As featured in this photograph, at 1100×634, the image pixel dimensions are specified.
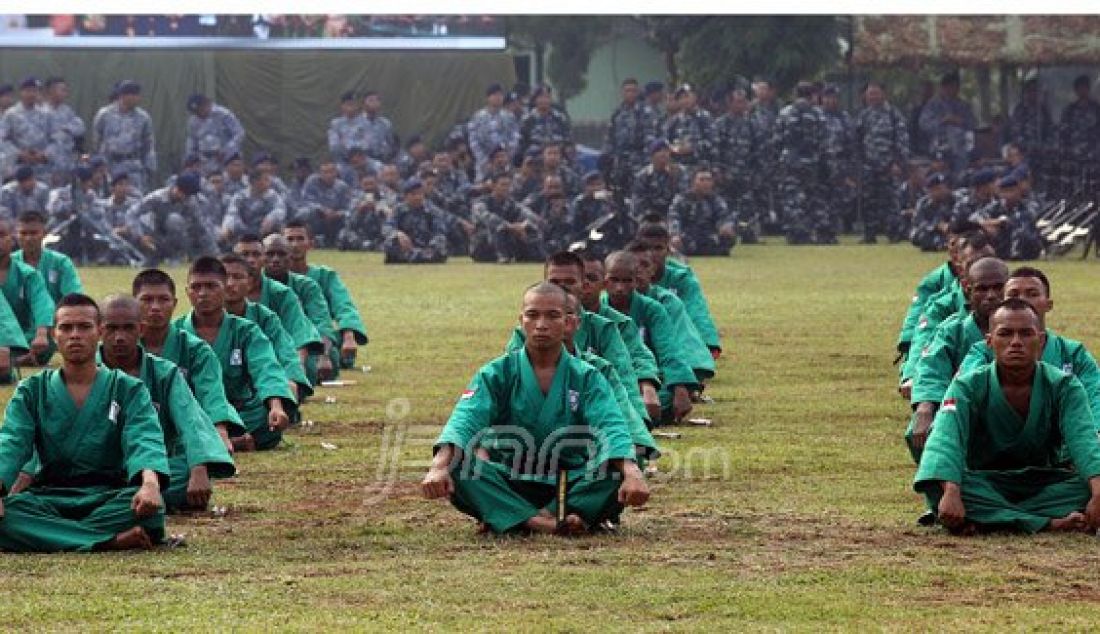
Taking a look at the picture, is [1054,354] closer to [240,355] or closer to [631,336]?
[631,336]

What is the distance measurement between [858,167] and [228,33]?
9.62 metres

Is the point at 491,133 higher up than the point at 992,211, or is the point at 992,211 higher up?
the point at 491,133

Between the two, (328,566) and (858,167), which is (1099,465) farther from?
(858,167)

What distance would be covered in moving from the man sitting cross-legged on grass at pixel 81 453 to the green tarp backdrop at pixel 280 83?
25.5 metres

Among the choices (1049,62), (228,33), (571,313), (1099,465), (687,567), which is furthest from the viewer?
(228,33)

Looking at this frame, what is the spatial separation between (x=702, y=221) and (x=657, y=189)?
901 millimetres

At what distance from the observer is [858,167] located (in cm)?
3256

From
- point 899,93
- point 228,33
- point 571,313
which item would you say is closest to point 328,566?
point 571,313

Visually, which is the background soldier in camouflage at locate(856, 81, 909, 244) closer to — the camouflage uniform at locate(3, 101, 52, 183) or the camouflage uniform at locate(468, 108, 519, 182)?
the camouflage uniform at locate(468, 108, 519, 182)

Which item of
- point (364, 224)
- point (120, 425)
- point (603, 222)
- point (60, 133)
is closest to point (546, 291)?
point (120, 425)

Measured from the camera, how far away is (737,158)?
32.8 m

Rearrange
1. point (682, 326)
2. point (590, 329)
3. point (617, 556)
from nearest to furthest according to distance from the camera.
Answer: point (617, 556)
point (590, 329)
point (682, 326)

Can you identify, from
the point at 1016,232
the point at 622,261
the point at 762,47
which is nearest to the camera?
the point at 622,261

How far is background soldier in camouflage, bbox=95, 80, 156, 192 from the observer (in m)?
31.6
